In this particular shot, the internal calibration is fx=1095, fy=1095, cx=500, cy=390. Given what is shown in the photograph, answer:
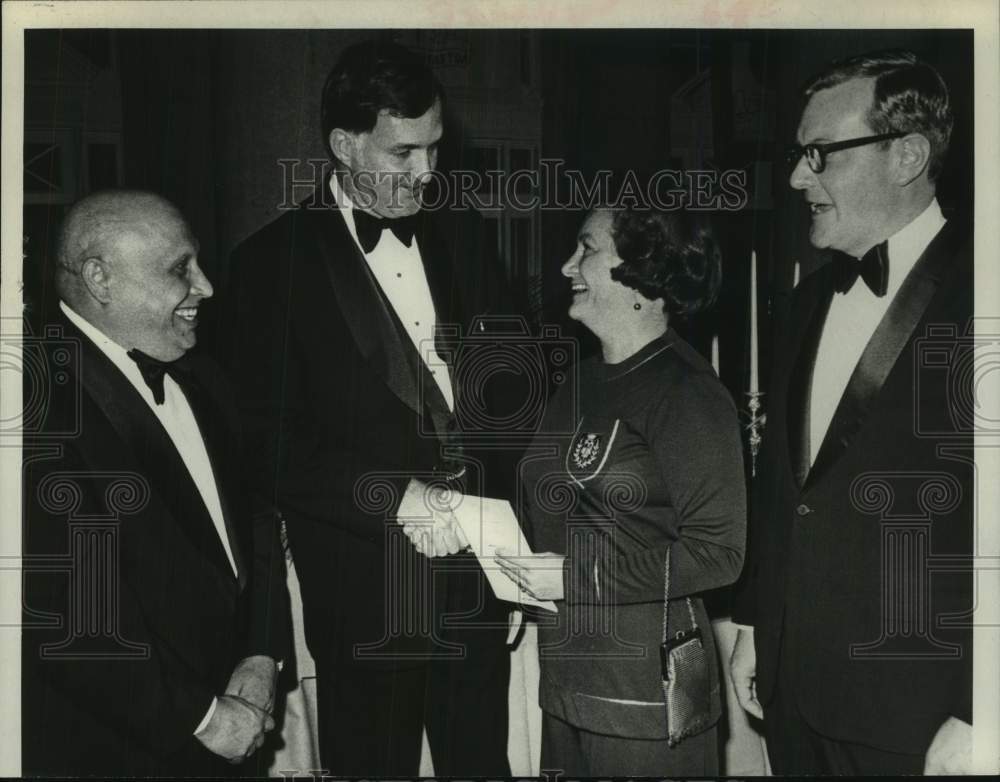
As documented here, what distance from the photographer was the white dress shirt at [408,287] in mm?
2840

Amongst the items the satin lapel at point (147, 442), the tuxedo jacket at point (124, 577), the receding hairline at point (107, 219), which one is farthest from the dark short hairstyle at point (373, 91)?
the satin lapel at point (147, 442)

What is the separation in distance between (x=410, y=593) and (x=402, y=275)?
83 cm

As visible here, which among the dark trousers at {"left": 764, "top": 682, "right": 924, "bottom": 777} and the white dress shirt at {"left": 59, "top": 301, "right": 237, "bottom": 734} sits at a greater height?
the white dress shirt at {"left": 59, "top": 301, "right": 237, "bottom": 734}

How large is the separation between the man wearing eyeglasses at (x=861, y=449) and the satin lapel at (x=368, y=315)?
96 centimetres

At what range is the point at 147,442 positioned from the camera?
9.18ft

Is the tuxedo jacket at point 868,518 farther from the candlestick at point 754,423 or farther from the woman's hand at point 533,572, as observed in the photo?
the woman's hand at point 533,572

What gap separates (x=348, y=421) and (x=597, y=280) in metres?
0.74

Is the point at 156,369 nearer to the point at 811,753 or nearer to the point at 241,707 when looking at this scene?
the point at 241,707

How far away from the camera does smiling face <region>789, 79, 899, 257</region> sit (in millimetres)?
2836

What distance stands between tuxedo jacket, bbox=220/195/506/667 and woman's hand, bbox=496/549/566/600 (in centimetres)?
8

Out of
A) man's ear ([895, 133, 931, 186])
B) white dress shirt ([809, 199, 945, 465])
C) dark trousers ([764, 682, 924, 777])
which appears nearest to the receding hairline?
white dress shirt ([809, 199, 945, 465])

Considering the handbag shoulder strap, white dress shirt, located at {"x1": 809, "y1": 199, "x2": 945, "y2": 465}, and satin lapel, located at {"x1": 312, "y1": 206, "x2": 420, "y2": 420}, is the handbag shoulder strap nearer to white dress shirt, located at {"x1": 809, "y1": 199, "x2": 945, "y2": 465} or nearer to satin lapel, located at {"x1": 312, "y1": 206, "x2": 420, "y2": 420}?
white dress shirt, located at {"x1": 809, "y1": 199, "x2": 945, "y2": 465}

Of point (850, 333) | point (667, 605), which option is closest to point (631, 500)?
point (667, 605)

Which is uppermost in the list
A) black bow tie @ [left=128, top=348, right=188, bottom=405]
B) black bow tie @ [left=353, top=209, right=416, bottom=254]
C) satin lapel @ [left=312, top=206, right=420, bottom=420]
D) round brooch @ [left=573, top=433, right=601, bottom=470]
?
black bow tie @ [left=353, top=209, right=416, bottom=254]
